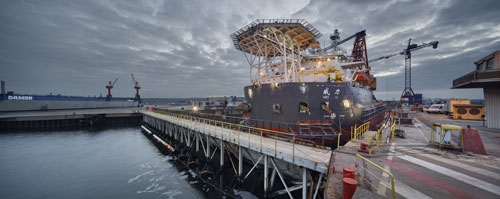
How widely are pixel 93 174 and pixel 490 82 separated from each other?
33485mm

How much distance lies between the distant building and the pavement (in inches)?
237

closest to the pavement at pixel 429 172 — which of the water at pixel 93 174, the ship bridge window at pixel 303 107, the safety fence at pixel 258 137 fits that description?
the safety fence at pixel 258 137

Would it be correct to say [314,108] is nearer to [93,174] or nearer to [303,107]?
[303,107]

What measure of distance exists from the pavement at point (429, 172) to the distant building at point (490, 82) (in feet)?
19.7

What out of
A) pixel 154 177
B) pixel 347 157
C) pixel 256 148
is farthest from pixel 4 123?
pixel 347 157

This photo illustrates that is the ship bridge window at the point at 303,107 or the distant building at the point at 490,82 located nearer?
the distant building at the point at 490,82

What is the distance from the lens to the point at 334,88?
14516mm

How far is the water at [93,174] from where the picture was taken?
454 inches

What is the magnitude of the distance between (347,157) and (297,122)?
7.07 meters

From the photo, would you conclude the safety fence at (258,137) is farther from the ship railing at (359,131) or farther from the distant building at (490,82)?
the distant building at (490,82)

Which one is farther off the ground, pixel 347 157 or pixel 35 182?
pixel 347 157

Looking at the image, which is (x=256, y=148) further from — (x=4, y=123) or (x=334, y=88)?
(x=4, y=123)

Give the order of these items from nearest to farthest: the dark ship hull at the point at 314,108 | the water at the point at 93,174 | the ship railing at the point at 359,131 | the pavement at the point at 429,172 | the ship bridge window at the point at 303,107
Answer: the pavement at the point at 429,172
the ship railing at the point at 359,131
the water at the point at 93,174
the dark ship hull at the point at 314,108
the ship bridge window at the point at 303,107

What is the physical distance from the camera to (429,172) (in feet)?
20.5
